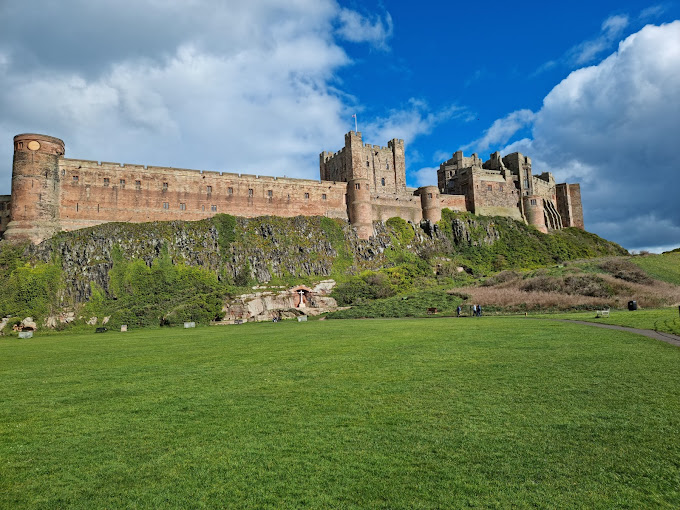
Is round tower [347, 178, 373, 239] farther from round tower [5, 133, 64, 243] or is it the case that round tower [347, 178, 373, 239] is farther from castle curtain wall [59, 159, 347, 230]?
round tower [5, 133, 64, 243]

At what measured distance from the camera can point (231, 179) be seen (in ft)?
169

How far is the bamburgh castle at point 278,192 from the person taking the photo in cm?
4228

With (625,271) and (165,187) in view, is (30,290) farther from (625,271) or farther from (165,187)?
(625,271)

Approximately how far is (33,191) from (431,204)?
4635cm

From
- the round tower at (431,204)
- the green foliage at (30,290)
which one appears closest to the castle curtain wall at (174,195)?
the green foliage at (30,290)

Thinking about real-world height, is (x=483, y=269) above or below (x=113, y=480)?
above

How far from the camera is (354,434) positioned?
270 inches

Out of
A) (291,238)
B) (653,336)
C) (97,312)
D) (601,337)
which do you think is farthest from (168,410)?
(291,238)

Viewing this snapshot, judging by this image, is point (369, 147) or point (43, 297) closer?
point (43, 297)

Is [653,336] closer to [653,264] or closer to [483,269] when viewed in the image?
[653,264]

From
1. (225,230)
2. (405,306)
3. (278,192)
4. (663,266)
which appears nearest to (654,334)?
(405,306)

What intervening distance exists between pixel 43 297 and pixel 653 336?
4385cm

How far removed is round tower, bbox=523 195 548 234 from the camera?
218 feet

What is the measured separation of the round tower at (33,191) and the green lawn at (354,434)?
35529 mm
